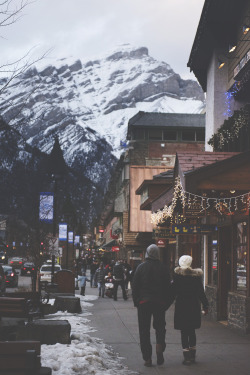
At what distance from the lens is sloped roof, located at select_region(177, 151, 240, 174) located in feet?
43.4

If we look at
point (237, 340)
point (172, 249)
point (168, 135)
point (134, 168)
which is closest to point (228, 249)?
point (237, 340)

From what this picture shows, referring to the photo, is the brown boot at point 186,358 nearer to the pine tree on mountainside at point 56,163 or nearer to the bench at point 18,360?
the bench at point 18,360

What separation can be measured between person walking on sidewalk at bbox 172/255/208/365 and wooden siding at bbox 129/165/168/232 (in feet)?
94.8

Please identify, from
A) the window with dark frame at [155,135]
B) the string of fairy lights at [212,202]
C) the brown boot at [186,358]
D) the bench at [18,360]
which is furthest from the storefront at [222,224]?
the window with dark frame at [155,135]

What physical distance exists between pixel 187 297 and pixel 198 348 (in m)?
2.31

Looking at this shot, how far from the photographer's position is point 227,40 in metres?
21.6

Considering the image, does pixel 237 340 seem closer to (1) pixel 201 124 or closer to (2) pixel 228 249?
(2) pixel 228 249

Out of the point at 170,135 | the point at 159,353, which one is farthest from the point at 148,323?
the point at 170,135

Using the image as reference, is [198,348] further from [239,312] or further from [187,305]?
[239,312]

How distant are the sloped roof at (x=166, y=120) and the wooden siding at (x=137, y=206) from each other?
95.7ft

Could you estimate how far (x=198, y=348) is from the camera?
11867mm

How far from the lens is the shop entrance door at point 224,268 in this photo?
1744 centimetres

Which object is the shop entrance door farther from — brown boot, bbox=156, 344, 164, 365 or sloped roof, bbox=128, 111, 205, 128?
sloped roof, bbox=128, 111, 205, 128

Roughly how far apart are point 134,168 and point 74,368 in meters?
32.5
